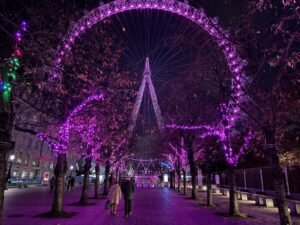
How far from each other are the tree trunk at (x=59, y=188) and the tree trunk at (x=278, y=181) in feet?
34.9

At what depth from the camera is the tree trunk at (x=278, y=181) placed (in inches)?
394

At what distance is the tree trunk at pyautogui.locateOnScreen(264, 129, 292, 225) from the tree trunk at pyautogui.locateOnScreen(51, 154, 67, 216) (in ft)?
34.9

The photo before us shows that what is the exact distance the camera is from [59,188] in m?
16.1

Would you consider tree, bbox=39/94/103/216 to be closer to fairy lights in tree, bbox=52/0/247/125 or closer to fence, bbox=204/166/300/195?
Result: fairy lights in tree, bbox=52/0/247/125

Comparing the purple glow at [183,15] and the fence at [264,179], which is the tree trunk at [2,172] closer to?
the purple glow at [183,15]

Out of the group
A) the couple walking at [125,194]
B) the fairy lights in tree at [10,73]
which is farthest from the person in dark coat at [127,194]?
the fairy lights in tree at [10,73]

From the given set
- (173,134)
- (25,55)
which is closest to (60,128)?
(25,55)

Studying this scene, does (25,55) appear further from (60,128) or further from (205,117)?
(205,117)

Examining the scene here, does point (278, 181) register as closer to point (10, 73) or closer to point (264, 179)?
point (10, 73)

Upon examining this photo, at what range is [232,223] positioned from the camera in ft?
47.5

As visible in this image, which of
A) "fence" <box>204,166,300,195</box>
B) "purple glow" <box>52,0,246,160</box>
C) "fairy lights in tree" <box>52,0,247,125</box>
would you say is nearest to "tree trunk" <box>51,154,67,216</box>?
"fairy lights in tree" <box>52,0,247,125</box>

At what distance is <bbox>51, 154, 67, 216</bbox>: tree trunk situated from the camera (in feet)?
51.8

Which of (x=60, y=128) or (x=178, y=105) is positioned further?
(x=178, y=105)

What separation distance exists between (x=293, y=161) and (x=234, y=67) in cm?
1225
